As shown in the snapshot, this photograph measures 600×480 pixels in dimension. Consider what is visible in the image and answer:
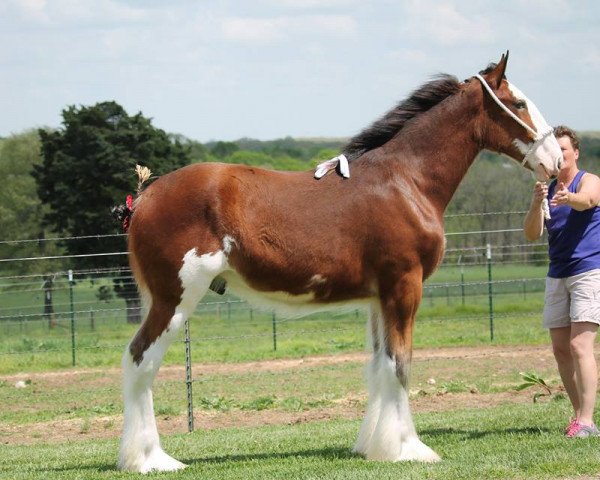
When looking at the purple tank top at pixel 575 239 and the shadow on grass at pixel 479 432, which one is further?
the shadow on grass at pixel 479 432

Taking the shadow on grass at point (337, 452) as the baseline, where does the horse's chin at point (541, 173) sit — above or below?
above

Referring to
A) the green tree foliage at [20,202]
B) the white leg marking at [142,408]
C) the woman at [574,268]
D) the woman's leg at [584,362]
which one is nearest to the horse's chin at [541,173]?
the woman at [574,268]

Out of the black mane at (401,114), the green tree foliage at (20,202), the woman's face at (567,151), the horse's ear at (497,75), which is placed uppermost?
the green tree foliage at (20,202)

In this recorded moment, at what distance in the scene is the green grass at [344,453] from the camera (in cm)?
594

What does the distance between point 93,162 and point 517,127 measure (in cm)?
2596

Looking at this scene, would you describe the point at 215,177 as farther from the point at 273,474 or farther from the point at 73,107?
the point at 73,107

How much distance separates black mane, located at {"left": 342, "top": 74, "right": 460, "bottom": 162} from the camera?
686cm

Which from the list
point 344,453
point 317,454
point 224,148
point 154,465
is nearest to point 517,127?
point 344,453

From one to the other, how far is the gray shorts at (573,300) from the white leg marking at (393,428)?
58.2 inches

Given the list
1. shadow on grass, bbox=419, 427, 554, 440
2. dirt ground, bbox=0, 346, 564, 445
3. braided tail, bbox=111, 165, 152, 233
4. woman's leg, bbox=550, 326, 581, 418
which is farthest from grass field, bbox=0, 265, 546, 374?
braided tail, bbox=111, 165, 152, 233

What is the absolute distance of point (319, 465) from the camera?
6.39 meters

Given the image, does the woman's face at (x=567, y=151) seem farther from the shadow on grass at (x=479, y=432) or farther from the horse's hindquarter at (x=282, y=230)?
the shadow on grass at (x=479, y=432)

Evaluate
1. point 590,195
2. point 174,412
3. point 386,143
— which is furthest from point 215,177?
point 174,412

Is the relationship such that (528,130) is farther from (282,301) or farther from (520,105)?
(282,301)
